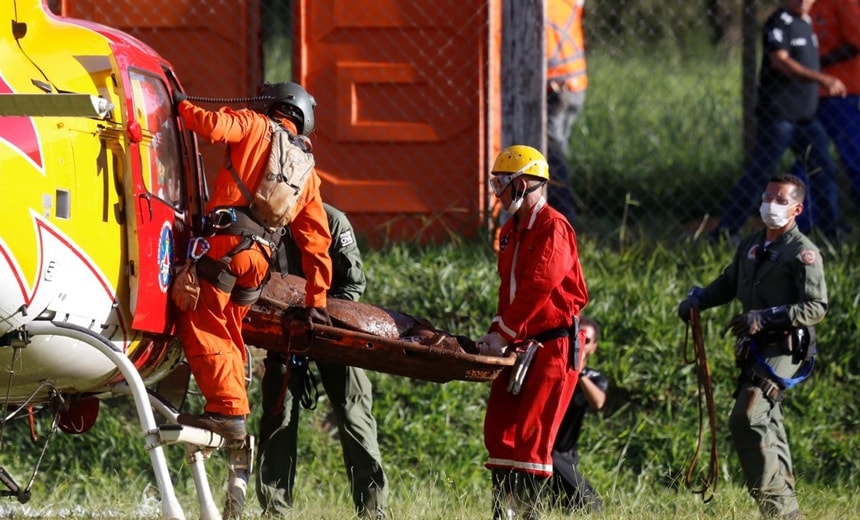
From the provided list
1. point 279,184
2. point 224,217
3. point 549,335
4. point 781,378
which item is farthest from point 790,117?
point 224,217

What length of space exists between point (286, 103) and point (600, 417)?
4.00 m

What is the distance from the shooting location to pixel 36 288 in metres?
4.95

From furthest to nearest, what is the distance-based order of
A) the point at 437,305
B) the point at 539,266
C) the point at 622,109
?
the point at 622,109 → the point at 437,305 → the point at 539,266

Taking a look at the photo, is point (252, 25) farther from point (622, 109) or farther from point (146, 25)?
point (622, 109)

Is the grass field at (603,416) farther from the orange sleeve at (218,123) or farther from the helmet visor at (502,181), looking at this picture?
the orange sleeve at (218,123)

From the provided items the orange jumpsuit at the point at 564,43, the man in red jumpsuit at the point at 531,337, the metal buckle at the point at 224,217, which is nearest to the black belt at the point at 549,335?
the man in red jumpsuit at the point at 531,337

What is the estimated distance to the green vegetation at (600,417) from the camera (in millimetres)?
8578

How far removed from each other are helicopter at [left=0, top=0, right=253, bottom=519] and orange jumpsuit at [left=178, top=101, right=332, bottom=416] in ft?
0.46

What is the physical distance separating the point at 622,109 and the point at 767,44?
13.5 feet

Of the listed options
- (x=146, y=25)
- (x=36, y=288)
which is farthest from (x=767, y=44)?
(x=36, y=288)

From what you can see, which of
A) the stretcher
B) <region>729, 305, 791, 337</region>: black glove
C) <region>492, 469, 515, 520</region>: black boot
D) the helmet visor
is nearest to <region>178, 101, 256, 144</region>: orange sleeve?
the stretcher

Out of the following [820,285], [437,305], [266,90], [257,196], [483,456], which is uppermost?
[266,90]

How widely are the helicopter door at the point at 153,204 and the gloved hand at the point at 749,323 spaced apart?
2.90m

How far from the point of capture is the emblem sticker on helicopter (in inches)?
218
